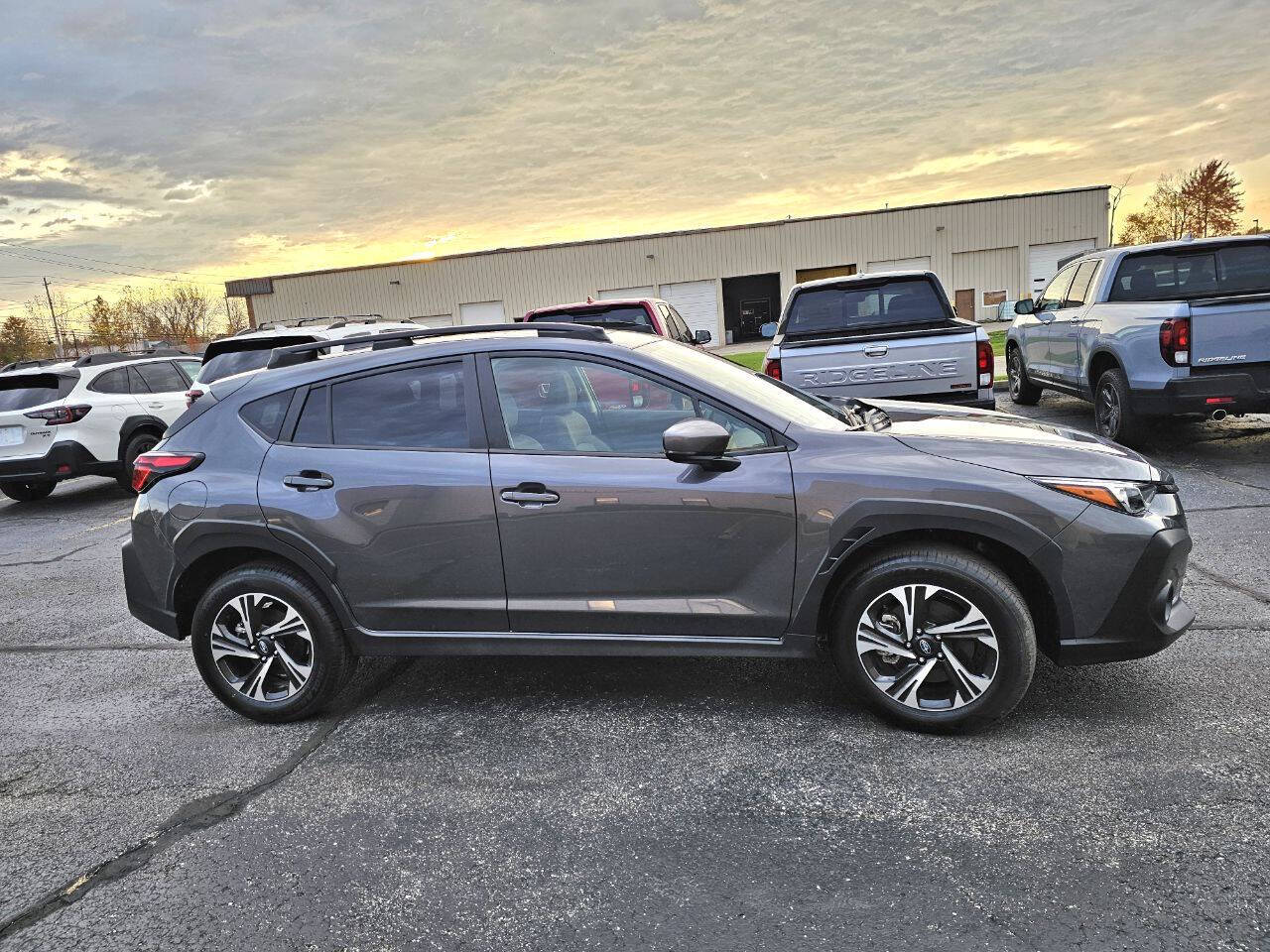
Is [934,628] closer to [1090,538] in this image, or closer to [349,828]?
[1090,538]

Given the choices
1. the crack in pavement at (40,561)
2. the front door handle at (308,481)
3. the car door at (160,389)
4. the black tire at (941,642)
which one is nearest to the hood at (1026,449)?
the black tire at (941,642)

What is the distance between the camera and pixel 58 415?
33.7 feet

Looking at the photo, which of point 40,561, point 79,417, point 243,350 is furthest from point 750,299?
point 40,561

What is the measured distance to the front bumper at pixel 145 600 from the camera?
4.18 m

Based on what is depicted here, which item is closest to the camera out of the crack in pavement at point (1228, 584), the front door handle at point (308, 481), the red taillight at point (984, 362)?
the front door handle at point (308, 481)

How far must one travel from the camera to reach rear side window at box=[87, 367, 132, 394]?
10781 mm

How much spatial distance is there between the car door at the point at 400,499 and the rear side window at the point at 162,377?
874 centimetres

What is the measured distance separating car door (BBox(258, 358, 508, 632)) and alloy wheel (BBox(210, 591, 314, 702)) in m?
0.31

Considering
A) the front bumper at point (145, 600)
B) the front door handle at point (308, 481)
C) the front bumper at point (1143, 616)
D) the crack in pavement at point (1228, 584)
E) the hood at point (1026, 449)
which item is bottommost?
the crack in pavement at point (1228, 584)

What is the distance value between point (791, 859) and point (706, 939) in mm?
451

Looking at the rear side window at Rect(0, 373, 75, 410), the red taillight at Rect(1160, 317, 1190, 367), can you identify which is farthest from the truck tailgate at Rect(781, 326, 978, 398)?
the rear side window at Rect(0, 373, 75, 410)

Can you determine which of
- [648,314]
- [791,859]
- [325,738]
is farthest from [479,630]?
[648,314]

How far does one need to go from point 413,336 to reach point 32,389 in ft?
27.9

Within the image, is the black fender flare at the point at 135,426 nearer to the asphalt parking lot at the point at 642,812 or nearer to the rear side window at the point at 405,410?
the asphalt parking lot at the point at 642,812
